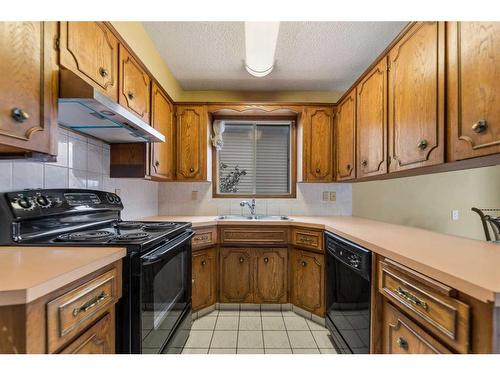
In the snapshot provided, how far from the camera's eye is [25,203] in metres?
1.08

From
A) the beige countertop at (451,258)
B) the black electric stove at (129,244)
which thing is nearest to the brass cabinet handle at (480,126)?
the beige countertop at (451,258)

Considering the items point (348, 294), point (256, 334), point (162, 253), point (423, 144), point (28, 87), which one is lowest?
point (256, 334)

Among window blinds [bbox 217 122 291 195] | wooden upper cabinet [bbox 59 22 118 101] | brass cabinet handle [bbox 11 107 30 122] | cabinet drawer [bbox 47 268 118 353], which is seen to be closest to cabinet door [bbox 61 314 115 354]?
cabinet drawer [bbox 47 268 118 353]

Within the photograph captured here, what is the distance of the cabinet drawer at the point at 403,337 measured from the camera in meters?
0.79

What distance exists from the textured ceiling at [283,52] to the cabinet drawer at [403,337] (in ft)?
6.38

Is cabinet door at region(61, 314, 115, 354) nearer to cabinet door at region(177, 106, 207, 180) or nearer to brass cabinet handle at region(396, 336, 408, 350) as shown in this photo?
brass cabinet handle at region(396, 336, 408, 350)

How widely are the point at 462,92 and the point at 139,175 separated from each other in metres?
1.94

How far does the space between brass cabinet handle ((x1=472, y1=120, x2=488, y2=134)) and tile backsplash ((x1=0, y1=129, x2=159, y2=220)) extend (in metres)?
1.99

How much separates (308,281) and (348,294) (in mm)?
617

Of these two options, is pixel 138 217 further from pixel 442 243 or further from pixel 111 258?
pixel 442 243

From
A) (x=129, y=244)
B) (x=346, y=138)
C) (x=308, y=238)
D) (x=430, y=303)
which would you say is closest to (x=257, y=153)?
(x=346, y=138)

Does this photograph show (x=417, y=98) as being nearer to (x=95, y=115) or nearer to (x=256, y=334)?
(x=95, y=115)
